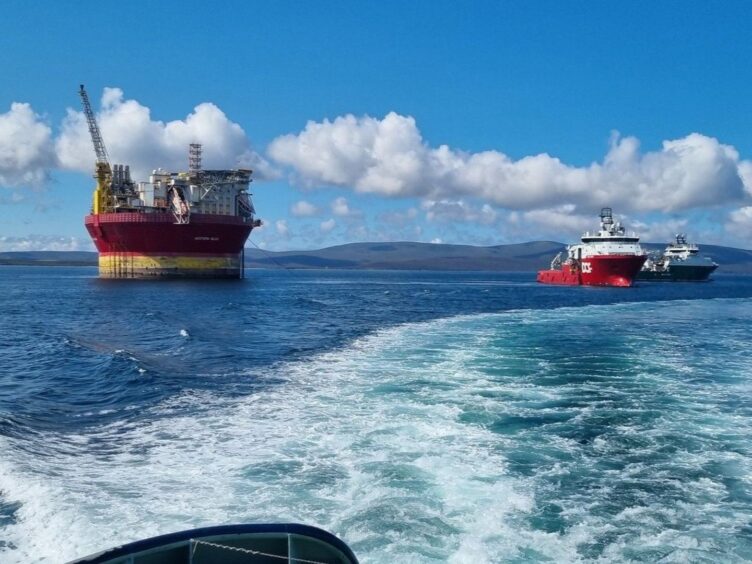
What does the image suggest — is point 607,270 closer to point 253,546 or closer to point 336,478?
point 336,478

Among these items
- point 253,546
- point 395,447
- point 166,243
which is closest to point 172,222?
point 166,243

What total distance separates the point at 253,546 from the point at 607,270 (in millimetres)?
98216

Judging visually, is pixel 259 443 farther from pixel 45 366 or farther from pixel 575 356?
pixel 575 356

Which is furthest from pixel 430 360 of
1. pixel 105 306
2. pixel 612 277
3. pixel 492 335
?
pixel 612 277

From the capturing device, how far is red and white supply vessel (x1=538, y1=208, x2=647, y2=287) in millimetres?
95250

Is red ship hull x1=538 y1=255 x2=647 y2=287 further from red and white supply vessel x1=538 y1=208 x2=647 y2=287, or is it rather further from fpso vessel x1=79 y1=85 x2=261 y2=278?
fpso vessel x1=79 y1=85 x2=261 y2=278

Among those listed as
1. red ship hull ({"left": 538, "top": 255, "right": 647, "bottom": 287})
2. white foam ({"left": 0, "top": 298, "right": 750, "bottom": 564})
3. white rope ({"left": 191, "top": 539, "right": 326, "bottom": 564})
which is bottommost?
white foam ({"left": 0, "top": 298, "right": 750, "bottom": 564})

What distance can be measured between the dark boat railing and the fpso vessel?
3397 inches

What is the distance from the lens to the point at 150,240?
9000 centimetres

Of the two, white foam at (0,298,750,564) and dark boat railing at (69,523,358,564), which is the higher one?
dark boat railing at (69,523,358,564)

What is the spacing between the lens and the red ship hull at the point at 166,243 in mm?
88375

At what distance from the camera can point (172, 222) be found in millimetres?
87812

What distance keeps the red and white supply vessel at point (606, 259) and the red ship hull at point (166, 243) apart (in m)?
55.7

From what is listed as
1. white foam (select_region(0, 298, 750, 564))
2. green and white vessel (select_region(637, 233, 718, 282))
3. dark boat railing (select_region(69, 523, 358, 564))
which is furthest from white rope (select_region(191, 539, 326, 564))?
green and white vessel (select_region(637, 233, 718, 282))
